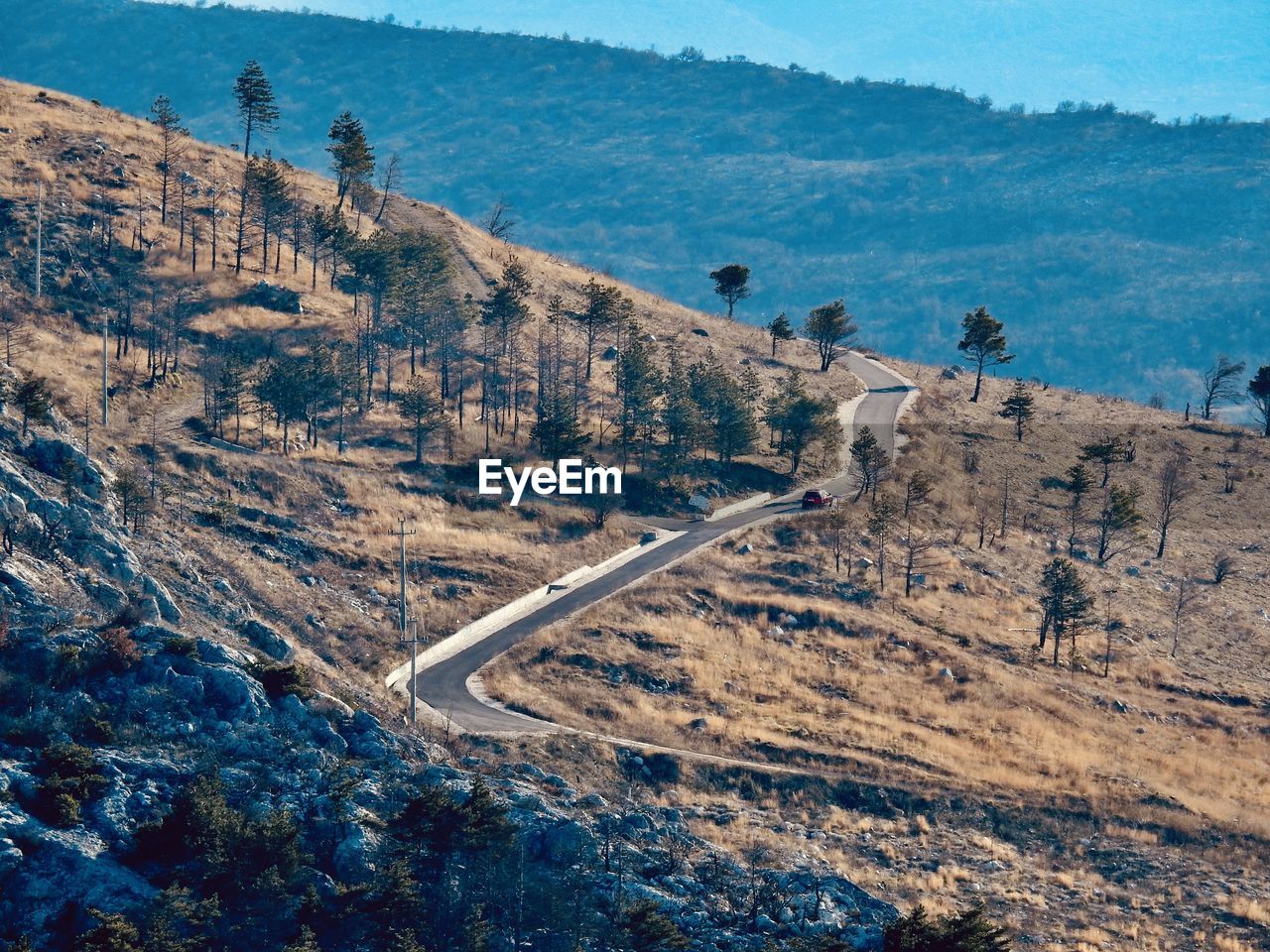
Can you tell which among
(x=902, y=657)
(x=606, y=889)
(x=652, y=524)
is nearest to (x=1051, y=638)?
(x=902, y=657)

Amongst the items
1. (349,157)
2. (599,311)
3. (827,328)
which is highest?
(349,157)

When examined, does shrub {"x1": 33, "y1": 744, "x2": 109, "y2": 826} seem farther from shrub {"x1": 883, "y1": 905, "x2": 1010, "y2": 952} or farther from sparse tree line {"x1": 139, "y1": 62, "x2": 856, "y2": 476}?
sparse tree line {"x1": 139, "y1": 62, "x2": 856, "y2": 476}

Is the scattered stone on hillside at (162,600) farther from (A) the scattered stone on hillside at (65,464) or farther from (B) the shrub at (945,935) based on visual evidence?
(B) the shrub at (945,935)

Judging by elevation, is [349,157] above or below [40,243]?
above

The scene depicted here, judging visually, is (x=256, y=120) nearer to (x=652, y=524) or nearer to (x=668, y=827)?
(x=652, y=524)

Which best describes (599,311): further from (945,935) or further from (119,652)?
(945,935)

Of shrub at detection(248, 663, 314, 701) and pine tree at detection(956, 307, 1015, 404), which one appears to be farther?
pine tree at detection(956, 307, 1015, 404)

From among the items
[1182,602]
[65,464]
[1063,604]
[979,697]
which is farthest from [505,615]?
[1182,602]

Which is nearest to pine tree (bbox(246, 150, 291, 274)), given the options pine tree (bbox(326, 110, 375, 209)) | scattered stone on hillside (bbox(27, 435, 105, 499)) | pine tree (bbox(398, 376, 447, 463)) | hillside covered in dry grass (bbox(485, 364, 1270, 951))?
pine tree (bbox(326, 110, 375, 209))
